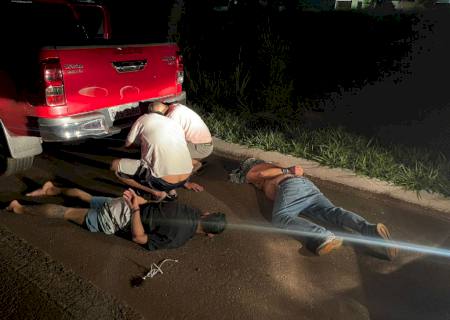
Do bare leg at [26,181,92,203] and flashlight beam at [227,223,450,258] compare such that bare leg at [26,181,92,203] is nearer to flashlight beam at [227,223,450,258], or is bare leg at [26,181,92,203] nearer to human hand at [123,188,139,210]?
human hand at [123,188,139,210]

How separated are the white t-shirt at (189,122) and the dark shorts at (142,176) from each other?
68 cm

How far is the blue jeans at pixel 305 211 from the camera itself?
3637 mm

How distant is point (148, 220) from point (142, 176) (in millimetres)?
863

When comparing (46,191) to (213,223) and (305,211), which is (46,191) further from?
(305,211)

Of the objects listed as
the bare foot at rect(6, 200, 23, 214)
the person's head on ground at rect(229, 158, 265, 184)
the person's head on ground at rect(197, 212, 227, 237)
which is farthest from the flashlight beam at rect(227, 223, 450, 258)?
the bare foot at rect(6, 200, 23, 214)

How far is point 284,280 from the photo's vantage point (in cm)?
331

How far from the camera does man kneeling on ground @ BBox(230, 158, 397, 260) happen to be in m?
3.49

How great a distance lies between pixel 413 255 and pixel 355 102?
4723 millimetres

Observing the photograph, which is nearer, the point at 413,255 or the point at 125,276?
the point at 125,276

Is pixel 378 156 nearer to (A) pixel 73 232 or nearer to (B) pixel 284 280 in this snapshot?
(B) pixel 284 280

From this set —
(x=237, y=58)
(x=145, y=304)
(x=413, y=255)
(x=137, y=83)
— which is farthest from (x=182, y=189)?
(x=237, y=58)

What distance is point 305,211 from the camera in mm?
4145

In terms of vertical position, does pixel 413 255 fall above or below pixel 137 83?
below

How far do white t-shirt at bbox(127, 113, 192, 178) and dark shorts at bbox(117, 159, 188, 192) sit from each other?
3.5 inches
